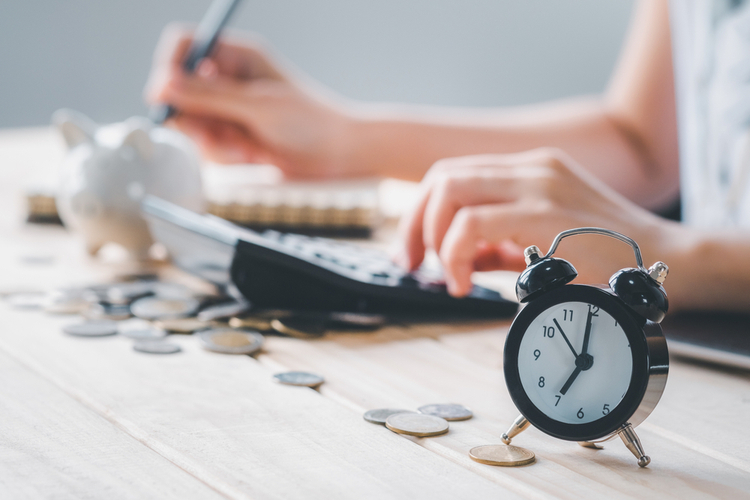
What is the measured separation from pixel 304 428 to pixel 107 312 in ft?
1.06

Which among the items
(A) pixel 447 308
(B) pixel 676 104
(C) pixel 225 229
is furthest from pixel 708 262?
(B) pixel 676 104

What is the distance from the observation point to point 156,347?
560 mm

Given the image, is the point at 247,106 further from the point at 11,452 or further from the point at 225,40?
the point at 11,452

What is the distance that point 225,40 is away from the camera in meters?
1.45

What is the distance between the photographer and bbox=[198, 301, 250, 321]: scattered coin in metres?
0.65

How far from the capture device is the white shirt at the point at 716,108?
3.19ft

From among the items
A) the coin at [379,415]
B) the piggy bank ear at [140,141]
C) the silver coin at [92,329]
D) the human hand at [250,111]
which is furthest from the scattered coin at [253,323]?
the human hand at [250,111]

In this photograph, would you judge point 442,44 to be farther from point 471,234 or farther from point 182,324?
point 182,324

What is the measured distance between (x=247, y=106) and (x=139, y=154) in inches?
19.8

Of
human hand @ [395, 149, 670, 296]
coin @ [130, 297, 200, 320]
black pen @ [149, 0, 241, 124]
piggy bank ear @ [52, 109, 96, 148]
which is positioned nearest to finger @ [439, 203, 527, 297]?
human hand @ [395, 149, 670, 296]

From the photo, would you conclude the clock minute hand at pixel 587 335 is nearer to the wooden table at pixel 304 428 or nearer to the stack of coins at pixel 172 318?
the wooden table at pixel 304 428

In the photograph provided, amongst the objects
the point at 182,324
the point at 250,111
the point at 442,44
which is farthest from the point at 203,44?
the point at 442,44

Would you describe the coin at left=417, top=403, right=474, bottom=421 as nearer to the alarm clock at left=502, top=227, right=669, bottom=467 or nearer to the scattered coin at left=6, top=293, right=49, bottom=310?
the alarm clock at left=502, top=227, right=669, bottom=467

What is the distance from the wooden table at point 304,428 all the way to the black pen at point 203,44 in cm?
74
